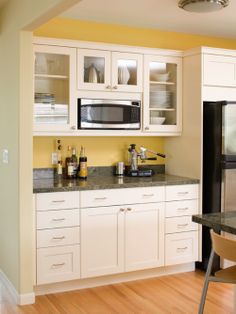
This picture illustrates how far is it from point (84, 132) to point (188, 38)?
1696 millimetres

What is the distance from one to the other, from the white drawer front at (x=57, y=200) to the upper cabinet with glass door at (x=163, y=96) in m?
1.06

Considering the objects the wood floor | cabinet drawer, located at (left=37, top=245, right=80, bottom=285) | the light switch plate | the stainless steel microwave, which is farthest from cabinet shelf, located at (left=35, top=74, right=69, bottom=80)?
the wood floor

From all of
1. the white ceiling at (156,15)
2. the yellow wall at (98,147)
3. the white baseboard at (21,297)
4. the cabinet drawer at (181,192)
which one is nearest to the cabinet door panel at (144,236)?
the cabinet drawer at (181,192)

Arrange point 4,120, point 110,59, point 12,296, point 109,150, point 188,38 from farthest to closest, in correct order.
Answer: point 188,38
point 109,150
point 110,59
point 4,120
point 12,296

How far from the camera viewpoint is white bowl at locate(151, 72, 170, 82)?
4.45 m

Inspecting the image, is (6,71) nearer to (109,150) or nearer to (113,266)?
(109,150)

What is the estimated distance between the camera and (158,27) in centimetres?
465

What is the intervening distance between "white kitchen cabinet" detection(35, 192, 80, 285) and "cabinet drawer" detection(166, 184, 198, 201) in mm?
896

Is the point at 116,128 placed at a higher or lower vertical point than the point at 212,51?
lower

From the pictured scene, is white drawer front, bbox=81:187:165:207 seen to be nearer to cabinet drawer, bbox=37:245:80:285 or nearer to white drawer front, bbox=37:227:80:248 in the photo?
white drawer front, bbox=37:227:80:248

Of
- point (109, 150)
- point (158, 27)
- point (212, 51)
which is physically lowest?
point (109, 150)

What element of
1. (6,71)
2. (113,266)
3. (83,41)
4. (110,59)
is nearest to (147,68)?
(110,59)

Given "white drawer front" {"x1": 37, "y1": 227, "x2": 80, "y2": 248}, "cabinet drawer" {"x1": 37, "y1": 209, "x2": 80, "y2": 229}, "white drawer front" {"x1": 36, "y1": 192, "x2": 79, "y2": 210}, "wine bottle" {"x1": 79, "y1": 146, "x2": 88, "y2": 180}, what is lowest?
"white drawer front" {"x1": 37, "y1": 227, "x2": 80, "y2": 248}

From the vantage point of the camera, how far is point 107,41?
4496 millimetres
